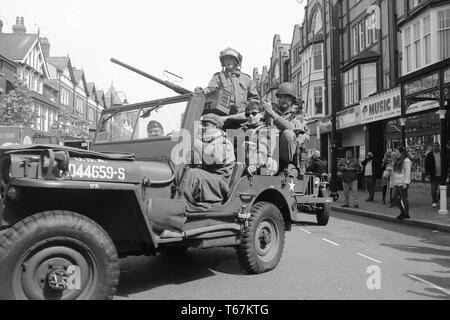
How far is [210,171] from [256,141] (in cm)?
88

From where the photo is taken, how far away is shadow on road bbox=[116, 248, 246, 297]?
4.89 metres

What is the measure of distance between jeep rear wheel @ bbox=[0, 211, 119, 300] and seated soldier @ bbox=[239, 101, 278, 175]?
7.67ft

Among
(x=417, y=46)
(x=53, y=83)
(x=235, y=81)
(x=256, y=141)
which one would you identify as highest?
(x=53, y=83)

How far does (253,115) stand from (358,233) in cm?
456

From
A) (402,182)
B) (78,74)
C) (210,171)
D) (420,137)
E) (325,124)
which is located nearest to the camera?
(210,171)

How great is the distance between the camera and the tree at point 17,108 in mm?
27766

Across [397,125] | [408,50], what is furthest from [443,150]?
[397,125]

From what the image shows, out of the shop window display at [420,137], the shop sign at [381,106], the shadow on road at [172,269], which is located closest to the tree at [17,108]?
the shop sign at [381,106]

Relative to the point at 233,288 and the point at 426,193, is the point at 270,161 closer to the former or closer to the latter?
the point at 233,288

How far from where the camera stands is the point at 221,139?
17.1 feet

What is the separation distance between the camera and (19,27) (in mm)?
41344

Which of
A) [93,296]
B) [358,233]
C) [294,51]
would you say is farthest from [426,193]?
[294,51]

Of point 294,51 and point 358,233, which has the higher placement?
point 294,51

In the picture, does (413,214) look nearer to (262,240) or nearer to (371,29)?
(262,240)
